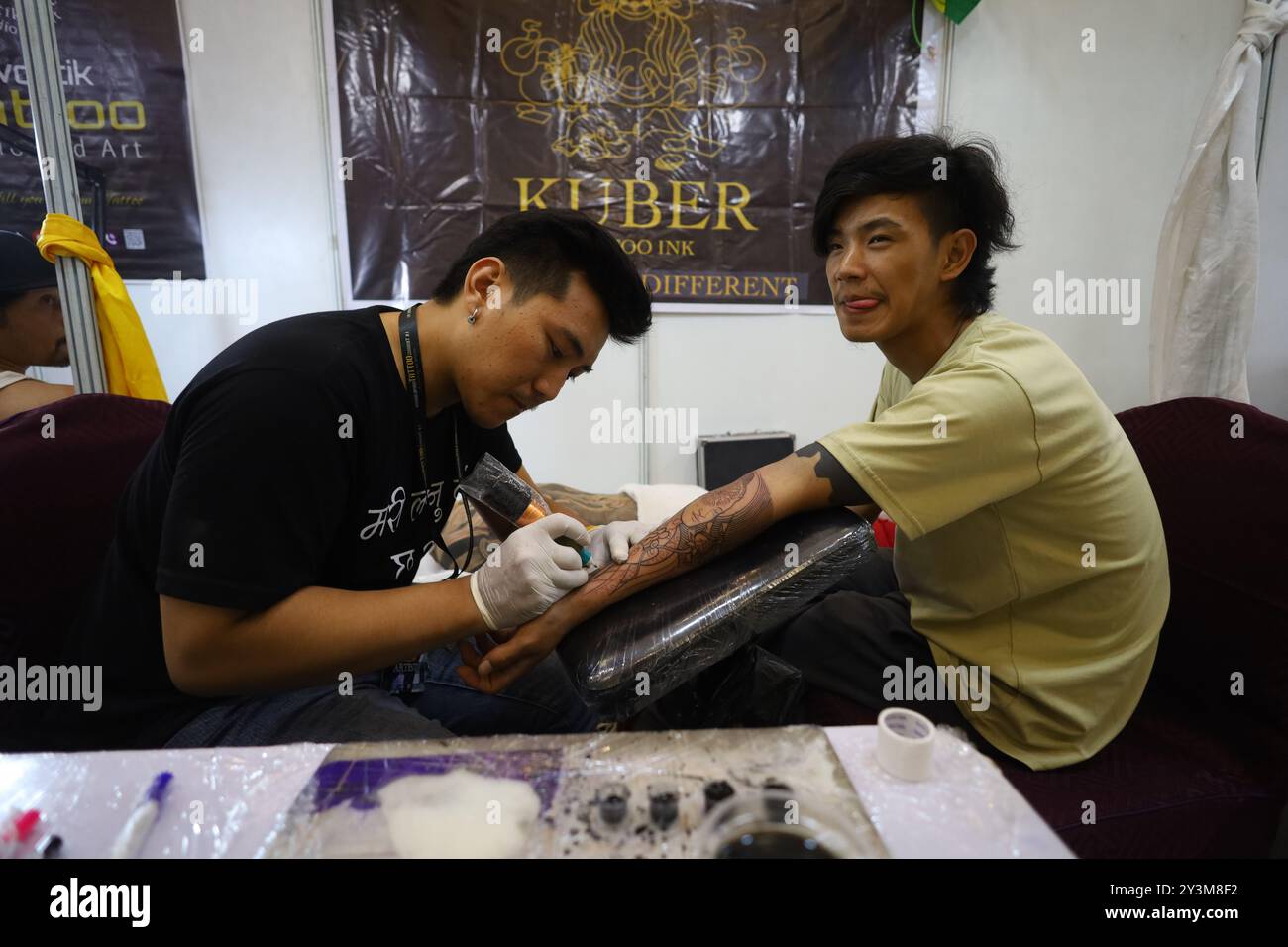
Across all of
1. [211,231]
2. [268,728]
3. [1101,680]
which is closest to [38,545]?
[268,728]

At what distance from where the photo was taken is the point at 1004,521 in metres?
1.10

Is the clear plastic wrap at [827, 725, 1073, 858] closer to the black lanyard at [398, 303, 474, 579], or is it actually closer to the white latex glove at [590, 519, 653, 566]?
the white latex glove at [590, 519, 653, 566]

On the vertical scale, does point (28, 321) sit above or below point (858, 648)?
above

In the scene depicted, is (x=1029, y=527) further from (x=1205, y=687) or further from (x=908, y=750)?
(x=908, y=750)

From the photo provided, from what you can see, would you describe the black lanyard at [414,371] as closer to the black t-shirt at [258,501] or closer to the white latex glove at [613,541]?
the black t-shirt at [258,501]

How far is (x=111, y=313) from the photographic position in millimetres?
1926

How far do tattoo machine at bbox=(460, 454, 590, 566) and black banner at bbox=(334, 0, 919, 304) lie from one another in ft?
5.86

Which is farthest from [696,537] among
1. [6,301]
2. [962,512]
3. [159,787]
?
[6,301]

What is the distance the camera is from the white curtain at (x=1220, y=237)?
96.0 inches

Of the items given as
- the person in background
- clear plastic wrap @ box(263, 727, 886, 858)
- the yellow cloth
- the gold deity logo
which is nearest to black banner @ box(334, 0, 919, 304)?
the gold deity logo

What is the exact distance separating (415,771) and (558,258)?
32.6 inches

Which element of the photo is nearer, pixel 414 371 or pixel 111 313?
pixel 414 371

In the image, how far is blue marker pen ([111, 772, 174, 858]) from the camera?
1.92 feet

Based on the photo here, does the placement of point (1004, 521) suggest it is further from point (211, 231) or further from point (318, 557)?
point (211, 231)
